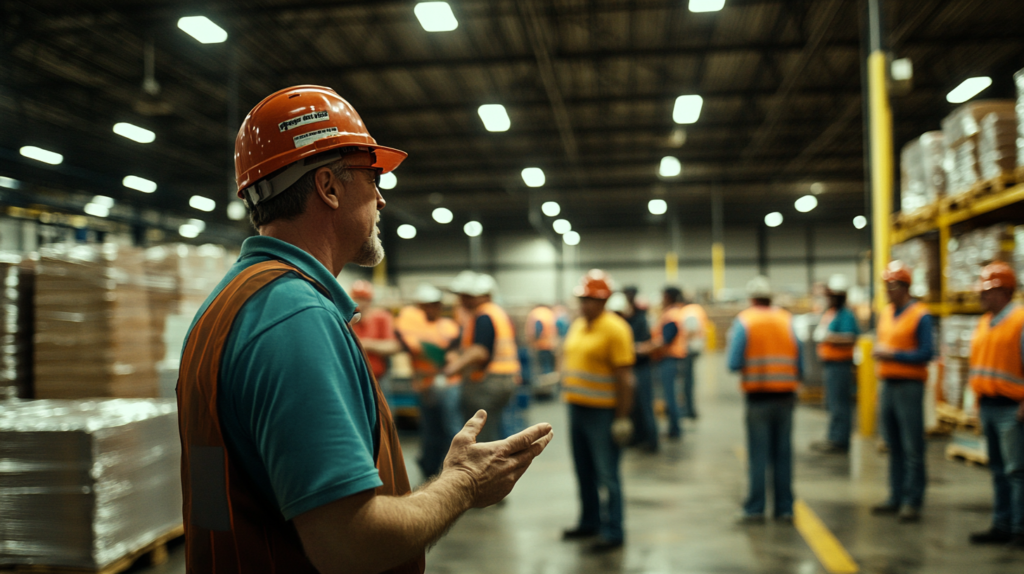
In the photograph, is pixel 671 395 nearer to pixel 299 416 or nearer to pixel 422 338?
pixel 422 338

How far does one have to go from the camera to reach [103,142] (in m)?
20.3

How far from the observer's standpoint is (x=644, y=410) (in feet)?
28.1

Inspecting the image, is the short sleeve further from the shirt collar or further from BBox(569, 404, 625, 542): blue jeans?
BBox(569, 404, 625, 542): blue jeans

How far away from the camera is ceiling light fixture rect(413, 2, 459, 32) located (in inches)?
366

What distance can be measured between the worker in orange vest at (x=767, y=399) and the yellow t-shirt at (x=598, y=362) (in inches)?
45.5

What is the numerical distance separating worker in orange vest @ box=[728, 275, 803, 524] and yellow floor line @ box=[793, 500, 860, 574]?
7.9 inches

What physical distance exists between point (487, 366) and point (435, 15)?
19.8ft

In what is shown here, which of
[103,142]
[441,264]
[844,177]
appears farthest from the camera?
[441,264]

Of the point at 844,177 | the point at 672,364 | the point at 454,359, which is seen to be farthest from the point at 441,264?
the point at 454,359

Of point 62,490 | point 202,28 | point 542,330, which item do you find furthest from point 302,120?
point 542,330

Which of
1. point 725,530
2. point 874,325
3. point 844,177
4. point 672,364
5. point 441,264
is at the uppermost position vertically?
point 844,177

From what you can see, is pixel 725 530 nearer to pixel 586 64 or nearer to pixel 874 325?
pixel 874 325

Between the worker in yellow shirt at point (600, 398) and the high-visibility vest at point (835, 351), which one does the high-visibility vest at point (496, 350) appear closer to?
the worker in yellow shirt at point (600, 398)

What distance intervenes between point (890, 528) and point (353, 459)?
5.82 meters
